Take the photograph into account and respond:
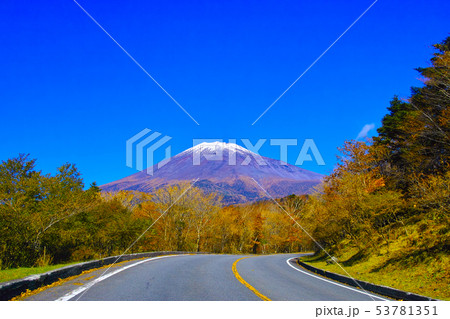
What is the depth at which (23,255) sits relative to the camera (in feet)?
65.3

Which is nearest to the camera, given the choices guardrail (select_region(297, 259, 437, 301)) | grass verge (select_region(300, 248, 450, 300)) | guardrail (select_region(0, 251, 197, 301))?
guardrail (select_region(0, 251, 197, 301))

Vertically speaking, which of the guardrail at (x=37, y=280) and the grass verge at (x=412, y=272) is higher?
the guardrail at (x=37, y=280)

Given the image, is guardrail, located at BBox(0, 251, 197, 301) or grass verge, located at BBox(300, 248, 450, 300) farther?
grass verge, located at BBox(300, 248, 450, 300)

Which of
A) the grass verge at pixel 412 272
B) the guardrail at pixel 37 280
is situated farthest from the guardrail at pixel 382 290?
the guardrail at pixel 37 280

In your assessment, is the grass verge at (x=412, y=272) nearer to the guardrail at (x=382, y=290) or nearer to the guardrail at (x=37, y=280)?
the guardrail at (x=382, y=290)

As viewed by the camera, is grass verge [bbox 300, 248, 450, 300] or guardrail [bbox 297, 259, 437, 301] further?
grass verge [bbox 300, 248, 450, 300]

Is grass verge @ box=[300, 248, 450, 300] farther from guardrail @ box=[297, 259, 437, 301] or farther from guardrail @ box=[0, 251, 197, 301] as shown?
guardrail @ box=[0, 251, 197, 301]

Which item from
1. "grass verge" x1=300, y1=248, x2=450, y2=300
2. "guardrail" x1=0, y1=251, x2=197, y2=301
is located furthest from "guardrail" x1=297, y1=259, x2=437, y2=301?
"guardrail" x1=0, y1=251, x2=197, y2=301

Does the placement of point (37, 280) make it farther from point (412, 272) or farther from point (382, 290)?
point (412, 272)

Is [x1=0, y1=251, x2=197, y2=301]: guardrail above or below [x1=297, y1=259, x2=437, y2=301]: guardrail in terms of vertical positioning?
above

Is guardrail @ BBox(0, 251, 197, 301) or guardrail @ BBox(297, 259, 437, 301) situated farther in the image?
guardrail @ BBox(297, 259, 437, 301)

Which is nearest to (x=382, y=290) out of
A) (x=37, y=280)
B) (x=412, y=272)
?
(x=412, y=272)

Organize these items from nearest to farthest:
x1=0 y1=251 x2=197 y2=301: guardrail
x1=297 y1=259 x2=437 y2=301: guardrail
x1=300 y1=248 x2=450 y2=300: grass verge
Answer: x1=0 y1=251 x2=197 y2=301: guardrail < x1=297 y1=259 x2=437 y2=301: guardrail < x1=300 y1=248 x2=450 y2=300: grass verge

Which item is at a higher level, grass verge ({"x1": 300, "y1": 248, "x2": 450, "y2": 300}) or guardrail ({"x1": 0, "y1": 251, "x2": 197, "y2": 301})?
guardrail ({"x1": 0, "y1": 251, "x2": 197, "y2": 301})
